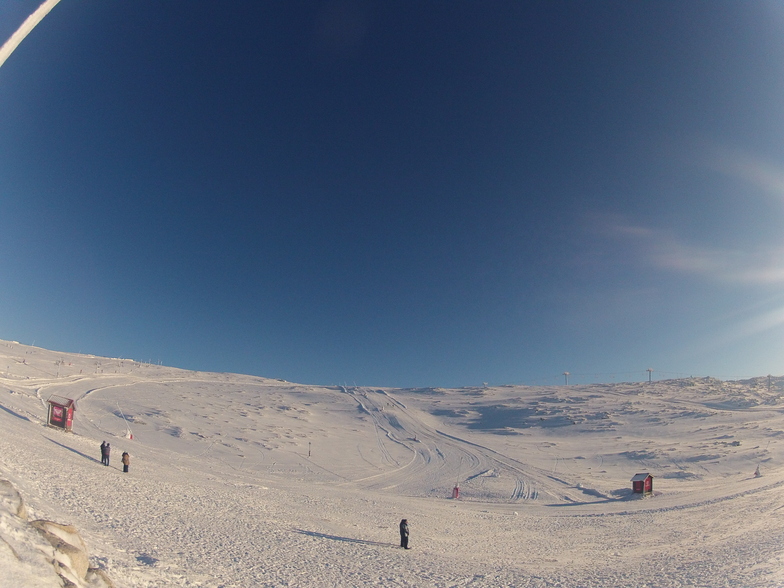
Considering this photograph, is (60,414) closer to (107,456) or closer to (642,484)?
(107,456)

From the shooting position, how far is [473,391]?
4178 inches

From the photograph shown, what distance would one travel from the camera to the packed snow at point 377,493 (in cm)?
1408

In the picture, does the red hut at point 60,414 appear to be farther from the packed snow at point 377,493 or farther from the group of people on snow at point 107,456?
the group of people on snow at point 107,456

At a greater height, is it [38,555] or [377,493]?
[38,555]

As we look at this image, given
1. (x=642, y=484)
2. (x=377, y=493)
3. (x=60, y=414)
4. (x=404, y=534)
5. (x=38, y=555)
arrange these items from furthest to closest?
1. (x=642, y=484)
2. (x=377, y=493)
3. (x=60, y=414)
4. (x=404, y=534)
5. (x=38, y=555)

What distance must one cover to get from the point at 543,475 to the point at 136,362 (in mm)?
111038

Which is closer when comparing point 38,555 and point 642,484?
point 38,555

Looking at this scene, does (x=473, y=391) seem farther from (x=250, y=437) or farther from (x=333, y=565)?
(x=333, y=565)

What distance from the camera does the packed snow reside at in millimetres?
14078

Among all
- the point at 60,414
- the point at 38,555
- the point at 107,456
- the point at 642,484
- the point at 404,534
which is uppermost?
the point at 38,555

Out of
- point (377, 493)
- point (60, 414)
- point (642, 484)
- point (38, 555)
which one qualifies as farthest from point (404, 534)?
point (60, 414)

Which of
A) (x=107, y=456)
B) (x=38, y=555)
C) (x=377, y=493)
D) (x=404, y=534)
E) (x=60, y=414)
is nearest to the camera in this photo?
(x=38, y=555)

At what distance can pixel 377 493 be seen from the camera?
1308 inches

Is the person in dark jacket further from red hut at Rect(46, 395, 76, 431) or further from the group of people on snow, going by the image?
red hut at Rect(46, 395, 76, 431)
